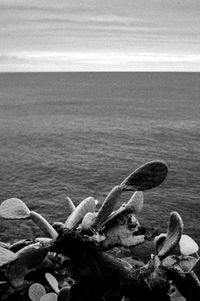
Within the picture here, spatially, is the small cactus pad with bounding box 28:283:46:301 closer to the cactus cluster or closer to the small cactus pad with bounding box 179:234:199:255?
the cactus cluster

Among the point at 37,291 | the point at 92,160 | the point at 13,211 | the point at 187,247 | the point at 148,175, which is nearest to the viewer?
the point at 148,175

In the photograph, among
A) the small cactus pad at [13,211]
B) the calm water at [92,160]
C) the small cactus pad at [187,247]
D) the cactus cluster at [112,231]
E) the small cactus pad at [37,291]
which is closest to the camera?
the cactus cluster at [112,231]

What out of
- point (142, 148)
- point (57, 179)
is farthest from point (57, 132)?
point (57, 179)

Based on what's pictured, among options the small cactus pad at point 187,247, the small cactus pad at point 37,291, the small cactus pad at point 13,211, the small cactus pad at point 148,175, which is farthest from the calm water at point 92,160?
the small cactus pad at point 148,175

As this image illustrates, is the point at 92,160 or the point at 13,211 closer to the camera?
the point at 13,211

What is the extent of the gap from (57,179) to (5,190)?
10273 mm

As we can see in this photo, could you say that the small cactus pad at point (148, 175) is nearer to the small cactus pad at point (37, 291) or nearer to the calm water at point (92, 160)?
the small cactus pad at point (37, 291)

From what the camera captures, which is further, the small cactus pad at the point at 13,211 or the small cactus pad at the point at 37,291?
the small cactus pad at the point at 37,291

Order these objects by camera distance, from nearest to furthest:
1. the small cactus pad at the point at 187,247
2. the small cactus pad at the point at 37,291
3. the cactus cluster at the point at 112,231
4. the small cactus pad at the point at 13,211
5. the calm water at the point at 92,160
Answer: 1. the cactus cluster at the point at 112,231
2. the small cactus pad at the point at 13,211
3. the small cactus pad at the point at 187,247
4. the small cactus pad at the point at 37,291
5. the calm water at the point at 92,160

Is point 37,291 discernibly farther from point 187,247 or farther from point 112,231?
point 187,247

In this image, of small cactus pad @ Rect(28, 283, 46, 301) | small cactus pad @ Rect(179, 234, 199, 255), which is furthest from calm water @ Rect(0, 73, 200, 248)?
small cactus pad @ Rect(179, 234, 199, 255)

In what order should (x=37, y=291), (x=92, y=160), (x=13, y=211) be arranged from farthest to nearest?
(x=92, y=160), (x=37, y=291), (x=13, y=211)

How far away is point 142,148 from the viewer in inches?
3462

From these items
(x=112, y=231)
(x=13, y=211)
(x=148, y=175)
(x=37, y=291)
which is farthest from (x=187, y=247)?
(x=37, y=291)
